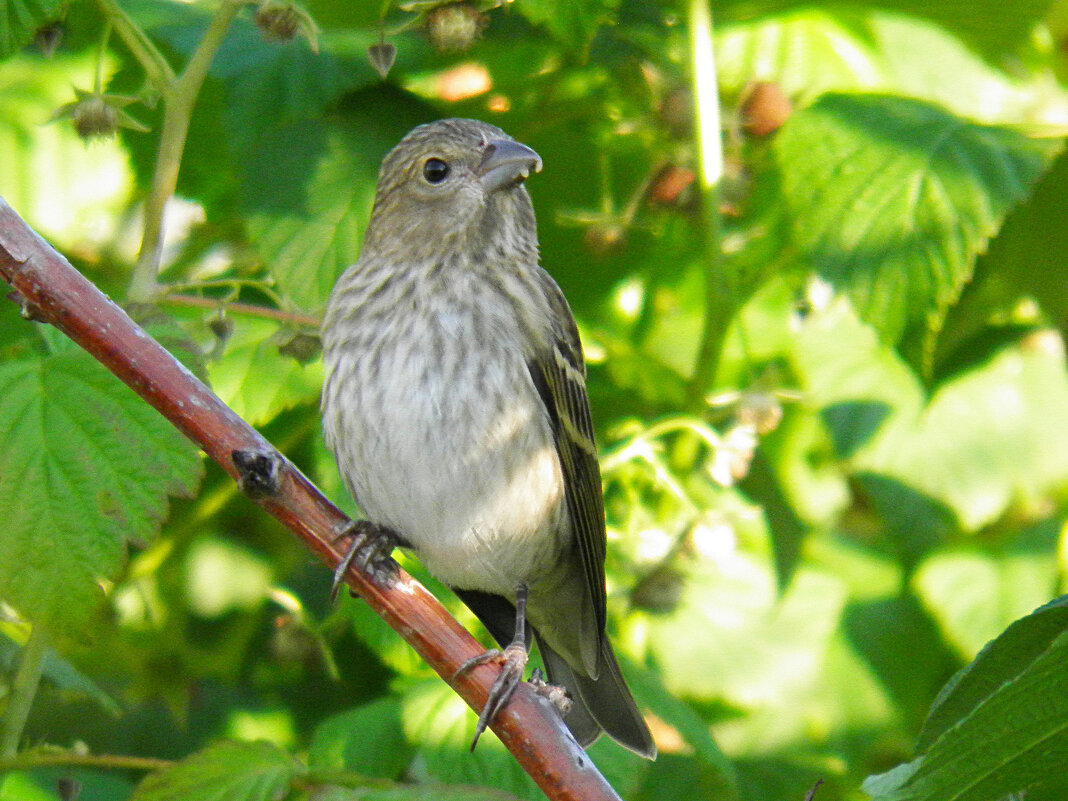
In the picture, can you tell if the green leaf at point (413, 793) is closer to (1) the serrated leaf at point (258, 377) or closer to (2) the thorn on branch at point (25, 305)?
(2) the thorn on branch at point (25, 305)

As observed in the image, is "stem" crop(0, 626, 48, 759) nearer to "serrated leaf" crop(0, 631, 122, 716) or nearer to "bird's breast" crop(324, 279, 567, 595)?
"serrated leaf" crop(0, 631, 122, 716)

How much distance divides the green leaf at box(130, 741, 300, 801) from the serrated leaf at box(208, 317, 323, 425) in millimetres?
827

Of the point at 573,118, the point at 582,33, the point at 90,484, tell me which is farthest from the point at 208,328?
the point at 573,118

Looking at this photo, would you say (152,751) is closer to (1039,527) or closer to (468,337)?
(468,337)

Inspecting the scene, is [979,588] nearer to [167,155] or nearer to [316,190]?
[316,190]

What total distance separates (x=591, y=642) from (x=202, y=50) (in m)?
1.40

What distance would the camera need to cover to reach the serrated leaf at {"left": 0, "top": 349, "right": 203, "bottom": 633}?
6.64 ft

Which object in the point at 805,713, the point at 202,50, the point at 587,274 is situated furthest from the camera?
the point at 805,713

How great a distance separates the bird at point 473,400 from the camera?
2.52 metres

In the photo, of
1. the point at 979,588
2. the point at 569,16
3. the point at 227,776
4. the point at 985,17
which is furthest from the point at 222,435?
the point at 985,17

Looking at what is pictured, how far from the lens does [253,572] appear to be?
3412mm

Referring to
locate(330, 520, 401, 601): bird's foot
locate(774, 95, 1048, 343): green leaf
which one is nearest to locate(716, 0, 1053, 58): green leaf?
locate(774, 95, 1048, 343): green leaf

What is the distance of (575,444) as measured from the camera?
8.77 feet

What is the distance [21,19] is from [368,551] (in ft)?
3.57
